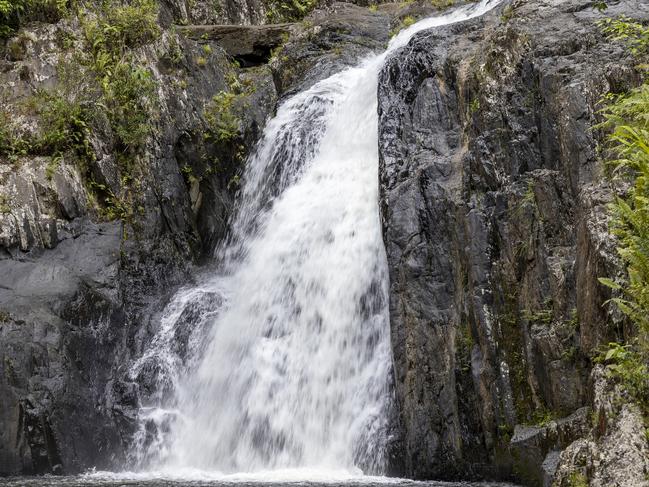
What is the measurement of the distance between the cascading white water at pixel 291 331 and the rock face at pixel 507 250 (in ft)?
3.42

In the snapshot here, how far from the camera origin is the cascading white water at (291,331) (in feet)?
34.7

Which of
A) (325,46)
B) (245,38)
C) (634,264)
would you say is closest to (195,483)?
(634,264)

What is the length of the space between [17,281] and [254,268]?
4.65 metres

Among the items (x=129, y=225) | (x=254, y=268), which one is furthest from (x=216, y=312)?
(x=129, y=225)

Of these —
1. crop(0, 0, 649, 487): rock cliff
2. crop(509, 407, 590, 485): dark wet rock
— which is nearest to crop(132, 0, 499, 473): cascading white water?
crop(0, 0, 649, 487): rock cliff

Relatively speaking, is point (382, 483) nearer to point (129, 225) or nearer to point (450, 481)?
point (450, 481)

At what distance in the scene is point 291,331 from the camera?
12.0 meters

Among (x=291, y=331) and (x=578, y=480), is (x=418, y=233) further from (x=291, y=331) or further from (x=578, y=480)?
(x=578, y=480)

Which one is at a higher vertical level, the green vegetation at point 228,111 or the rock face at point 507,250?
the green vegetation at point 228,111

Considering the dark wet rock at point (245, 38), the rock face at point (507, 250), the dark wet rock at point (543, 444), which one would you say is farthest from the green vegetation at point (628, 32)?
the dark wet rock at point (245, 38)

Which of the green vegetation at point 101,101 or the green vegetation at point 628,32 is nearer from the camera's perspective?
the green vegetation at point 628,32

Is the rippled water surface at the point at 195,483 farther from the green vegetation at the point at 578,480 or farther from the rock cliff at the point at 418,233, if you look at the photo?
the green vegetation at the point at 578,480

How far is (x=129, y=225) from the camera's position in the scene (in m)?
14.7

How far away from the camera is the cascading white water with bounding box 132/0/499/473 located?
10586mm
